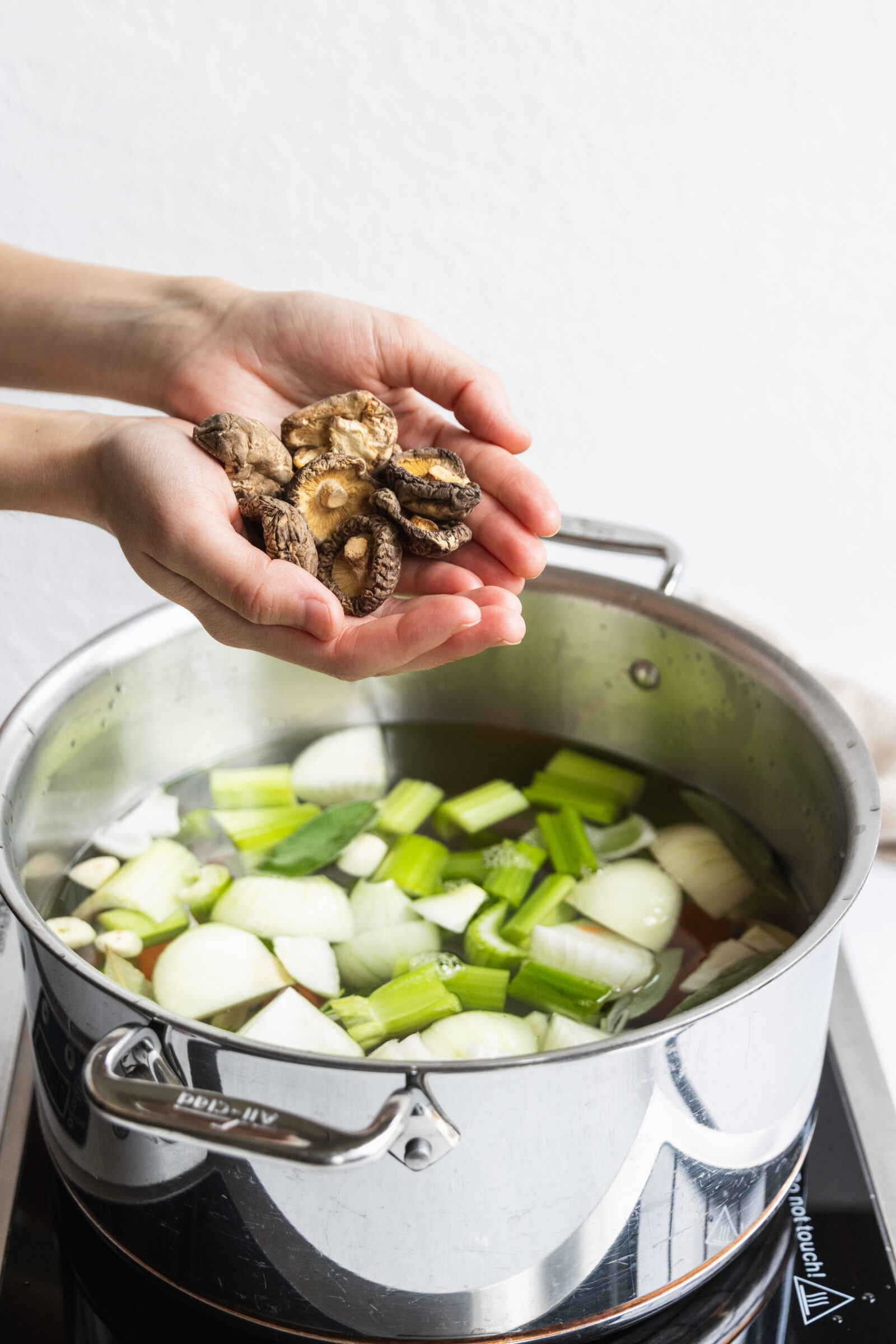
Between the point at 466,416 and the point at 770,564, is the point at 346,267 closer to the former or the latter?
the point at 466,416

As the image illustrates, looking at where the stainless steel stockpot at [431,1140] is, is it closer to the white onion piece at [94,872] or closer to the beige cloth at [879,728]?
the white onion piece at [94,872]

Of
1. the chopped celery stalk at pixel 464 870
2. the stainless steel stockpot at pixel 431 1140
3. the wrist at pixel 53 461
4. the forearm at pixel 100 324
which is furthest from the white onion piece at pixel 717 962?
the forearm at pixel 100 324

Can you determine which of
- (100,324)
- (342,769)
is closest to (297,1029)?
(342,769)

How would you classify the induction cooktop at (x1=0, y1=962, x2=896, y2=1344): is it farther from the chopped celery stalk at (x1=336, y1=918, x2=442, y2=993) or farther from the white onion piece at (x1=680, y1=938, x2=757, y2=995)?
the chopped celery stalk at (x1=336, y1=918, x2=442, y2=993)

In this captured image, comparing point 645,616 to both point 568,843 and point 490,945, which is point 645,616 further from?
point 490,945

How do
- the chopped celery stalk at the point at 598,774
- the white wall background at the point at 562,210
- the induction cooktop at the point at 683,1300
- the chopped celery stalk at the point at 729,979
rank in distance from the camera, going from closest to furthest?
1. the induction cooktop at the point at 683,1300
2. the chopped celery stalk at the point at 729,979
3. the chopped celery stalk at the point at 598,774
4. the white wall background at the point at 562,210

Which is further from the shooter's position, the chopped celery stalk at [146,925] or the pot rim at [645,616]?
the chopped celery stalk at [146,925]
